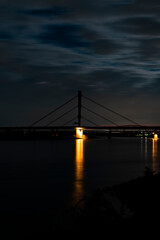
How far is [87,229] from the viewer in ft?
19.6

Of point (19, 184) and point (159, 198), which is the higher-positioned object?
point (159, 198)

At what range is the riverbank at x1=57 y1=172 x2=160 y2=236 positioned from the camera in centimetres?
598

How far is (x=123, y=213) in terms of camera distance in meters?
6.34

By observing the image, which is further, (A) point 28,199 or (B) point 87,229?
(A) point 28,199

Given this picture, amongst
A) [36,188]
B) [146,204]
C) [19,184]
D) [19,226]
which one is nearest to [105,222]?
Result: [146,204]

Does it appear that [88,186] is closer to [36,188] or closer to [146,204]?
[36,188]

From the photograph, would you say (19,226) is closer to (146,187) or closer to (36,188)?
(146,187)

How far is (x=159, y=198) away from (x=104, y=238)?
138 centimetres

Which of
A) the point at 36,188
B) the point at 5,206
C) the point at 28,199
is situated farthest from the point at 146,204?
the point at 36,188

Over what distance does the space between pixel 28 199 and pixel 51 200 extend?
1.01 meters

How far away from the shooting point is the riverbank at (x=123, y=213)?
5.98 metres

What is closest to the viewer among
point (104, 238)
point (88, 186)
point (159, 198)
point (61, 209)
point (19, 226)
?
point (104, 238)

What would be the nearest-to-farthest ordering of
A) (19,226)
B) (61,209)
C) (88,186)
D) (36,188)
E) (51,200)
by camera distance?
(19,226) < (61,209) < (51,200) < (36,188) < (88,186)

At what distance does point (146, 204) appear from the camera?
642cm
